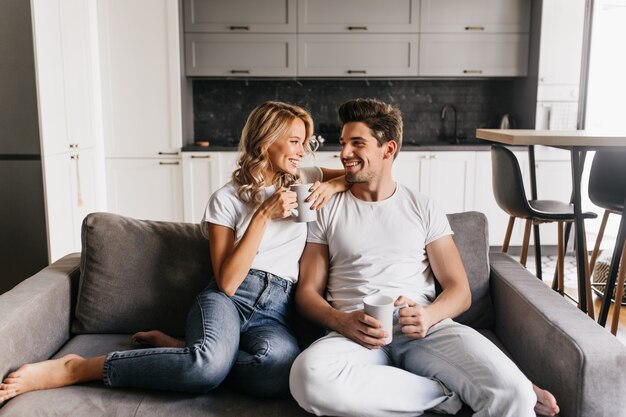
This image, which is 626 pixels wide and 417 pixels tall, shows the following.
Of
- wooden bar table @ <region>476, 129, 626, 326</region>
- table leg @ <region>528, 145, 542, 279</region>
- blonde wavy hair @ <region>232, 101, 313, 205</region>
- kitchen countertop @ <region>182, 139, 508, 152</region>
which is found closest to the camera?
blonde wavy hair @ <region>232, 101, 313, 205</region>

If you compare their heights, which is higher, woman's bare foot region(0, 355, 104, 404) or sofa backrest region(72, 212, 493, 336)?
sofa backrest region(72, 212, 493, 336)

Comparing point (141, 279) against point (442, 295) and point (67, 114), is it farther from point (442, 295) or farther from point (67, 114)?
point (67, 114)

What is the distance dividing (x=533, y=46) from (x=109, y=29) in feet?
10.3

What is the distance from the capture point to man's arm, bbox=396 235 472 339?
159 cm

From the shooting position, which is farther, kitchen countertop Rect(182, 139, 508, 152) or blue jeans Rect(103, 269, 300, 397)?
kitchen countertop Rect(182, 139, 508, 152)

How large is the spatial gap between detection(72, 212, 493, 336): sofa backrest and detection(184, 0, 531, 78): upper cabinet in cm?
289

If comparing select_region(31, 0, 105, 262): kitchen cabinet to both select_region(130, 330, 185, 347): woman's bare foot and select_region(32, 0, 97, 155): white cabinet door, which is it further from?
select_region(130, 330, 185, 347): woman's bare foot

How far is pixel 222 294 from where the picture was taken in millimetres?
1729

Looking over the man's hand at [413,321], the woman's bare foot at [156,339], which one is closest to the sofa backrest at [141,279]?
the woman's bare foot at [156,339]

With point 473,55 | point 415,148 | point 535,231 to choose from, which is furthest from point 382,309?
point 473,55

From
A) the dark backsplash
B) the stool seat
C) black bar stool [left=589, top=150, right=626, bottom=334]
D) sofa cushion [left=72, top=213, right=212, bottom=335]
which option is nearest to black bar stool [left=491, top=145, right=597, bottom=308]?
the stool seat

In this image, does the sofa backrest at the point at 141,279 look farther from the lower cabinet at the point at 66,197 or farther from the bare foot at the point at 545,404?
the lower cabinet at the point at 66,197

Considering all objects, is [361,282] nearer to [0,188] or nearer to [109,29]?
[0,188]

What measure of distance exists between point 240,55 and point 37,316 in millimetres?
3262
